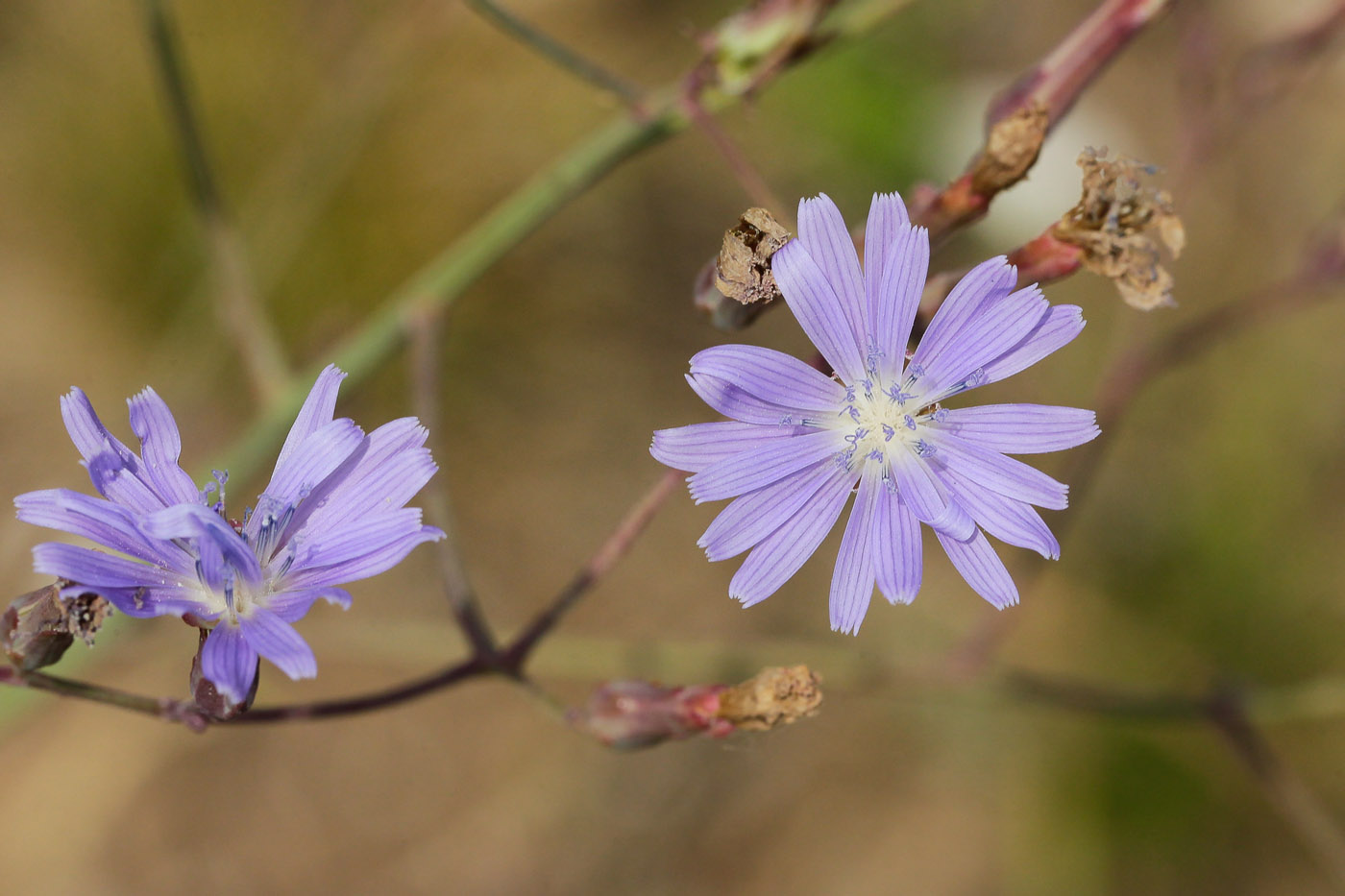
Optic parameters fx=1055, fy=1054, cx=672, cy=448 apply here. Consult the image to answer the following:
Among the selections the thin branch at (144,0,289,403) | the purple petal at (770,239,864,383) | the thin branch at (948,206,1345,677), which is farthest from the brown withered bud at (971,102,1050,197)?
the thin branch at (144,0,289,403)

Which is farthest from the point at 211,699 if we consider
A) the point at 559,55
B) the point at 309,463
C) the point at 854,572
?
the point at 559,55

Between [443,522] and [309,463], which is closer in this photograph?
[309,463]

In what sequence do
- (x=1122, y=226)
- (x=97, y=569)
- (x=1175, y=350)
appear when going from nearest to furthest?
(x=97, y=569)
(x=1122, y=226)
(x=1175, y=350)

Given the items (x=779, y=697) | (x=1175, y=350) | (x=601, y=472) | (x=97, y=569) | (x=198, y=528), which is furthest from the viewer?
(x=601, y=472)

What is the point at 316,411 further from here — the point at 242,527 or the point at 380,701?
the point at 380,701

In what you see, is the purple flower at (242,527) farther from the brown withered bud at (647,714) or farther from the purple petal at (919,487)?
the purple petal at (919,487)

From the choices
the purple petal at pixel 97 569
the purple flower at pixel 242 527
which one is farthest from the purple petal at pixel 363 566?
the purple petal at pixel 97 569
